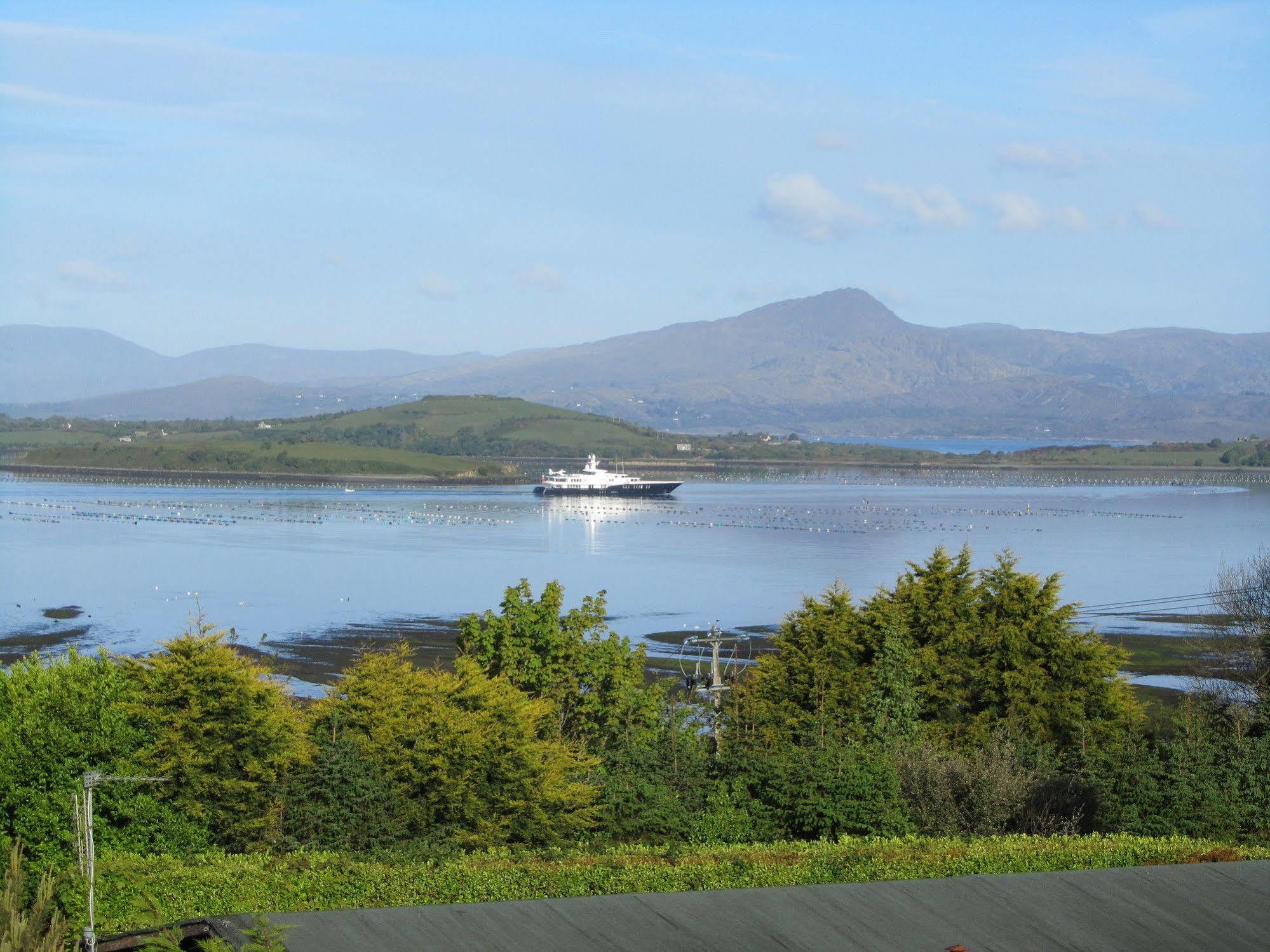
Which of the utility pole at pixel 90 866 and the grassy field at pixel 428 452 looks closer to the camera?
the utility pole at pixel 90 866

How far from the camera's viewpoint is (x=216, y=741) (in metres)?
17.0

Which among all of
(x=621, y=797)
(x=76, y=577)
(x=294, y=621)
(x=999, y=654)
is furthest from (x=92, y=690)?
(x=76, y=577)

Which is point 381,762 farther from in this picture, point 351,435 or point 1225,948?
point 351,435

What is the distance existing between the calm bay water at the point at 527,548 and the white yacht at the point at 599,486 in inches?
217

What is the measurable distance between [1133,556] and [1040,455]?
121106mm

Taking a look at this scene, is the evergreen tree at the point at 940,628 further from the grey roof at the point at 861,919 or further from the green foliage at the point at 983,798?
the grey roof at the point at 861,919

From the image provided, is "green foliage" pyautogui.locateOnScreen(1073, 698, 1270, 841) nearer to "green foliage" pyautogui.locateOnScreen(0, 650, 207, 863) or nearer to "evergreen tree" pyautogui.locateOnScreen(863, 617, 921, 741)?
"evergreen tree" pyautogui.locateOnScreen(863, 617, 921, 741)

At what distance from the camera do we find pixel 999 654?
78.8ft

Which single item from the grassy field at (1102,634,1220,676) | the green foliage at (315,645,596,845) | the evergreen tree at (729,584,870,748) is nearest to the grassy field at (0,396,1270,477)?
the grassy field at (1102,634,1220,676)

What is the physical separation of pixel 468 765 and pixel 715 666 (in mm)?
7009

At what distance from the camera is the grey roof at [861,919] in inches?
460

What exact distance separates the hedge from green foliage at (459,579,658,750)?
862 centimetres

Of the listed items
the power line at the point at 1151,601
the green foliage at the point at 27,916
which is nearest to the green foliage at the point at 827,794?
the green foliage at the point at 27,916

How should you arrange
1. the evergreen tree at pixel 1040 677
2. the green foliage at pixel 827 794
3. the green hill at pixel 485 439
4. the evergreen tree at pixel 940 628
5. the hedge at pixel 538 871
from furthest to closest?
the green hill at pixel 485 439
the evergreen tree at pixel 940 628
the evergreen tree at pixel 1040 677
the green foliage at pixel 827 794
the hedge at pixel 538 871
